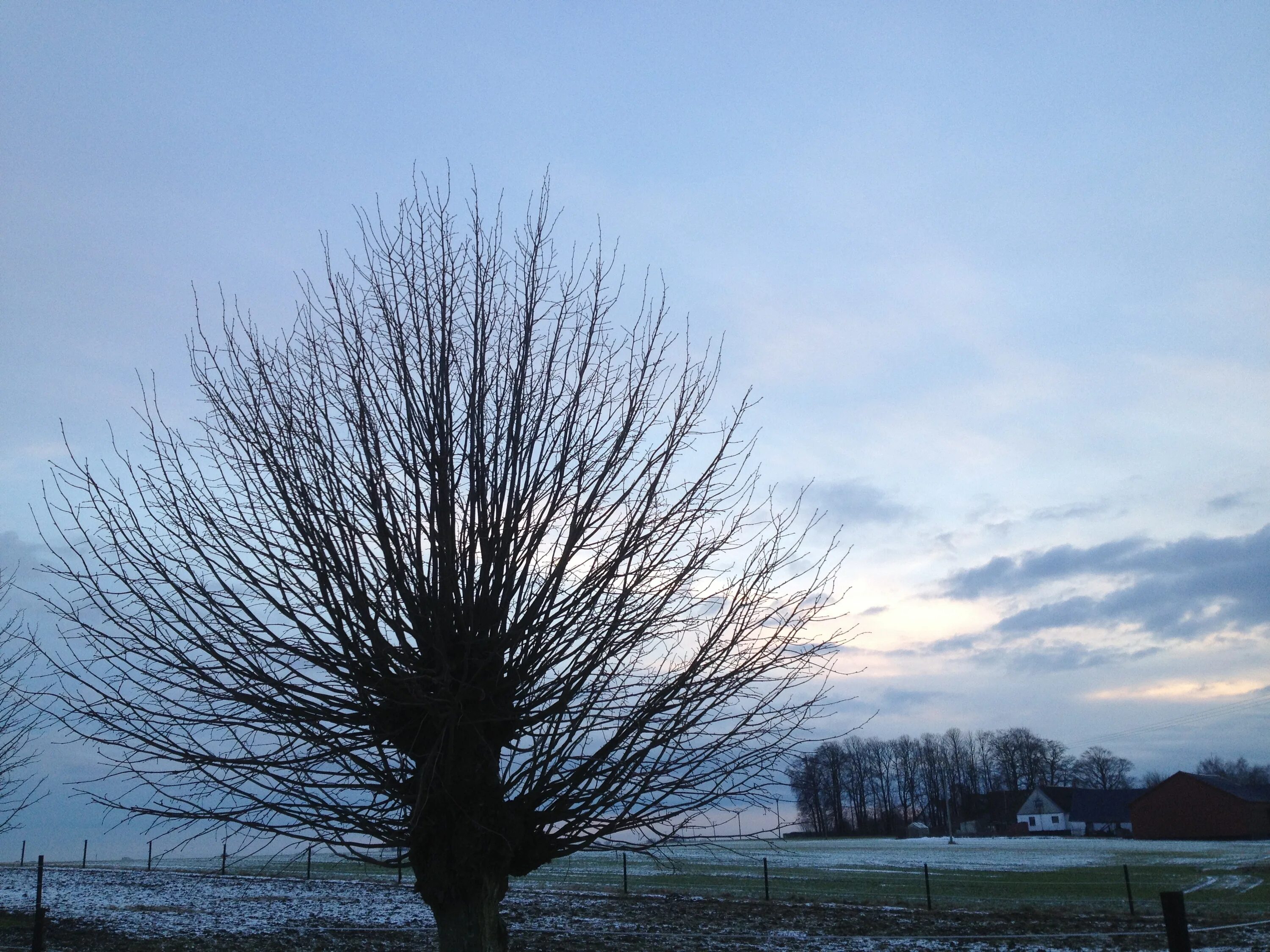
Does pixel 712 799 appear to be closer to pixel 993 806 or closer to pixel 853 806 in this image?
pixel 853 806

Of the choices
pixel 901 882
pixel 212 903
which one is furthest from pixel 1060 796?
pixel 212 903

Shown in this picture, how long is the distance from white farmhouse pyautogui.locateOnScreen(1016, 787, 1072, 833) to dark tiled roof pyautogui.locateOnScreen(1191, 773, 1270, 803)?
26.8 m

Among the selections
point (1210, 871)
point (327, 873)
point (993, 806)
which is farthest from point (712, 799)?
point (993, 806)

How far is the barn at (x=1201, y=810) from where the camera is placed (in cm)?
7175

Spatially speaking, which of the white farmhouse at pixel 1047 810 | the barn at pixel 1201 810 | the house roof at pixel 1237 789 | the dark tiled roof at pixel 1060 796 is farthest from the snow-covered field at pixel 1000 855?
the dark tiled roof at pixel 1060 796

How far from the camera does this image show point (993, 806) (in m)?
113

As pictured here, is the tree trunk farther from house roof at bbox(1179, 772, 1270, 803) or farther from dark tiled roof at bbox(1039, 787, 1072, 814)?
dark tiled roof at bbox(1039, 787, 1072, 814)

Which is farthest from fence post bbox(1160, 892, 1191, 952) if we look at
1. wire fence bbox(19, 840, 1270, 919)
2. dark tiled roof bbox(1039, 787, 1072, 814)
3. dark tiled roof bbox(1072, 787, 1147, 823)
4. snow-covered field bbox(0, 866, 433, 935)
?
dark tiled roof bbox(1039, 787, 1072, 814)

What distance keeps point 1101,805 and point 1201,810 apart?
28083 millimetres

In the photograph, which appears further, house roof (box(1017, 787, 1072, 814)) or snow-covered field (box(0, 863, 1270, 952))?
house roof (box(1017, 787, 1072, 814))

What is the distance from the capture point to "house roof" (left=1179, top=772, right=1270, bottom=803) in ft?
238

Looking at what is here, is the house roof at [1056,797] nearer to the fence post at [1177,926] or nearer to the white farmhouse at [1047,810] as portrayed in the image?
the white farmhouse at [1047,810]

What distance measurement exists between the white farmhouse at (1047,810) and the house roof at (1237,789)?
2670cm

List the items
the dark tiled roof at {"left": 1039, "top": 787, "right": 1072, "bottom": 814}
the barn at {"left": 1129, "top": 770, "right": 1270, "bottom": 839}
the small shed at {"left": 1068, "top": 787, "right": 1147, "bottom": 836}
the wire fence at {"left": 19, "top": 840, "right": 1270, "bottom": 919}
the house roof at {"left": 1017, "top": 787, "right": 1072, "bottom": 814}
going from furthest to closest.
→ 1. the house roof at {"left": 1017, "top": 787, "right": 1072, "bottom": 814}
2. the dark tiled roof at {"left": 1039, "top": 787, "right": 1072, "bottom": 814}
3. the small shed at {"left": 1068, "top": 787, "right": 1147, "bottom": 836}
4. the barn at {"left": 1129, "top": 770, "right": 1270, "bottom": 839}
5. the wire fence at {"left": 19, "top": 840, "right": 1270, "bottom": 919}
